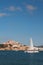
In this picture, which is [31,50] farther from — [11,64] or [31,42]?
[11,64]

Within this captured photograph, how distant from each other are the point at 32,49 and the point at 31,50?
349 cm

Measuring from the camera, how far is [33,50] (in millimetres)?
189750

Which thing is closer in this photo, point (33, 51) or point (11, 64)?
point (11, 64)

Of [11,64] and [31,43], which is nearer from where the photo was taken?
[11,64]

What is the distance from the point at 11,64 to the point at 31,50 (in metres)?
106

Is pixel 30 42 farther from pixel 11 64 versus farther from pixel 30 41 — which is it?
pixel 11 64

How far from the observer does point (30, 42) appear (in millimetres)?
194750

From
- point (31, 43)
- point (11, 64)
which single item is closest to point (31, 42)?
point (31, 43)

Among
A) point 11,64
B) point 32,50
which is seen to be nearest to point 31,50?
point 32,50

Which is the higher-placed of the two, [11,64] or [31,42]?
[31,42]

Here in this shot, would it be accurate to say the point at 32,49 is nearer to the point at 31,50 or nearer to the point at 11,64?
the point at 31,50

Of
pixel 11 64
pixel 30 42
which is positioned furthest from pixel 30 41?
pixel 11 64

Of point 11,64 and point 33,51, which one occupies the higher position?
point 33,51

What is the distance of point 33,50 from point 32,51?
1170 mm
